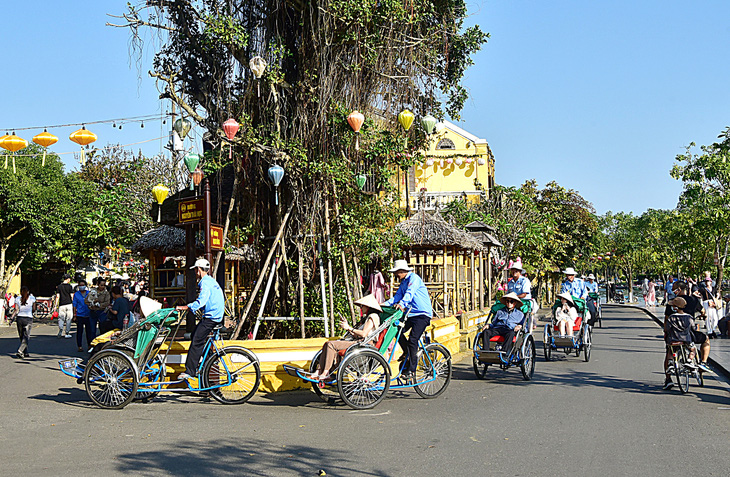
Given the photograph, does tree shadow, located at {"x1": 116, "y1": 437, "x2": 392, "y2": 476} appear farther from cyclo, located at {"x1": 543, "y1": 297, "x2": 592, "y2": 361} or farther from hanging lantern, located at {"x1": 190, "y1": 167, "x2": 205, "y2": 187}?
cyclo, located at {"x1": 543, "y1": 297, "x2": 592, "y2": 361}

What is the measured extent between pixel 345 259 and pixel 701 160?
15.9m

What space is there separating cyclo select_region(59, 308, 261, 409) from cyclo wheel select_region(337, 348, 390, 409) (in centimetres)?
141

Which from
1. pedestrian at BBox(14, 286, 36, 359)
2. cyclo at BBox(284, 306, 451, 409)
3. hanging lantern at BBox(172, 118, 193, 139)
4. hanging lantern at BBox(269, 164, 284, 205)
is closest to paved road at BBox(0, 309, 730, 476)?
cyclo at BBox(284, 306, 451, 409)

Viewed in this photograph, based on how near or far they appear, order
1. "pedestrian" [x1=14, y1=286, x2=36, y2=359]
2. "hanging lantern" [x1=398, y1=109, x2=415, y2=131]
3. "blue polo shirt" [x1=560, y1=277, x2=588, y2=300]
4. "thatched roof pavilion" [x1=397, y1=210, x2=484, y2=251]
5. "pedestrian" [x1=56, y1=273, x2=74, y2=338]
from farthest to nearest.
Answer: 1. "pedestrian" [x1=56, y1=273, x2=74, y2=338]
2. "thatched roof pavilion" [x1=397, y1=210, x2=484, y2=251]
3. "blue polo shirt" [x1=560, y1=277, x2=588, y2=300]
4. "pedestrian" [x1=14, y1=286, x2=36, y2=359]
5. "hanging lantern" [x1=398, y1=109, x2=415, y2=131]

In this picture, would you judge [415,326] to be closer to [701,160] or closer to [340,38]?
[340,38]

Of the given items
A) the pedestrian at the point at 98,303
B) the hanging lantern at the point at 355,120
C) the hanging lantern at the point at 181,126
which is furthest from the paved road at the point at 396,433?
the pedestrian at the point at 98,303

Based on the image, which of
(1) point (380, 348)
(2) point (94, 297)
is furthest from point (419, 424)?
(2) point (94, 297)

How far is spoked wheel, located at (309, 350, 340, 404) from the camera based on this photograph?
10.0 meters

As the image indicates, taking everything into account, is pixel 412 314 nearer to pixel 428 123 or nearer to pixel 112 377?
pixel 112 377

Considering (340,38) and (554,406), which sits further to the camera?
(340,38)

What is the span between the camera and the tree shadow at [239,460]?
641 centimetres

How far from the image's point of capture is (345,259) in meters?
13.3

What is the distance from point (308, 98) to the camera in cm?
1305

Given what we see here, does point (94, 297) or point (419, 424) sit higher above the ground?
point (94, 297)
